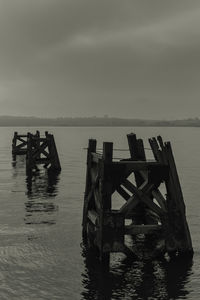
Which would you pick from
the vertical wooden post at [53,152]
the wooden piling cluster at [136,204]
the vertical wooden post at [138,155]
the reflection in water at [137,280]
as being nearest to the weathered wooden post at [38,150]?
the vertical wooden post at [53,152]

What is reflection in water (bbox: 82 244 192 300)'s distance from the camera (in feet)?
30.3

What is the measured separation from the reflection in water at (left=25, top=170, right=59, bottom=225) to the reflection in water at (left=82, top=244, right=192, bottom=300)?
5.53 meters

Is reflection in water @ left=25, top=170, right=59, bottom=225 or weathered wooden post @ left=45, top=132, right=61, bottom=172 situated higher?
weathered wooden post @ left=45, top=132, right=61, bottom=172

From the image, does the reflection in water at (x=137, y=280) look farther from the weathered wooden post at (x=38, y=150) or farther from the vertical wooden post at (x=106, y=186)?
the weathered wooden post at (x=38, y=150)

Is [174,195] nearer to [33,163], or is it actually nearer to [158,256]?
[158,256]

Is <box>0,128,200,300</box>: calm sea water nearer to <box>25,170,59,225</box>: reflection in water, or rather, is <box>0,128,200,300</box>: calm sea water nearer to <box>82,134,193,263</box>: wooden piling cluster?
<box>25,170,59,225</box>: reflection in water

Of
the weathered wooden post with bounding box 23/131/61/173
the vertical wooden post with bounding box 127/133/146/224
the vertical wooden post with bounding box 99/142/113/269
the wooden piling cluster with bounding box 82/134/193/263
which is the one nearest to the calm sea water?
the vertical wooden post with bounding box 99/142/113/269

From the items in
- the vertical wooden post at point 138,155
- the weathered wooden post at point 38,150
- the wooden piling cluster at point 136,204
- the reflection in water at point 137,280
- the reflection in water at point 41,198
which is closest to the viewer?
the reflection in water at point 137,280

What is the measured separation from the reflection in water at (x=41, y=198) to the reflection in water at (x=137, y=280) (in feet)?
18.2

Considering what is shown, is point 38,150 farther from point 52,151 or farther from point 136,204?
point 136,204

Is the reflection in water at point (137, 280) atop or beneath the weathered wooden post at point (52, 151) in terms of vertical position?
beneath

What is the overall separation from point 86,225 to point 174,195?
357cm

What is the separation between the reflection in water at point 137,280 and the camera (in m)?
9.23

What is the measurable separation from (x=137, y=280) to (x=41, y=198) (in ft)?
40.5
